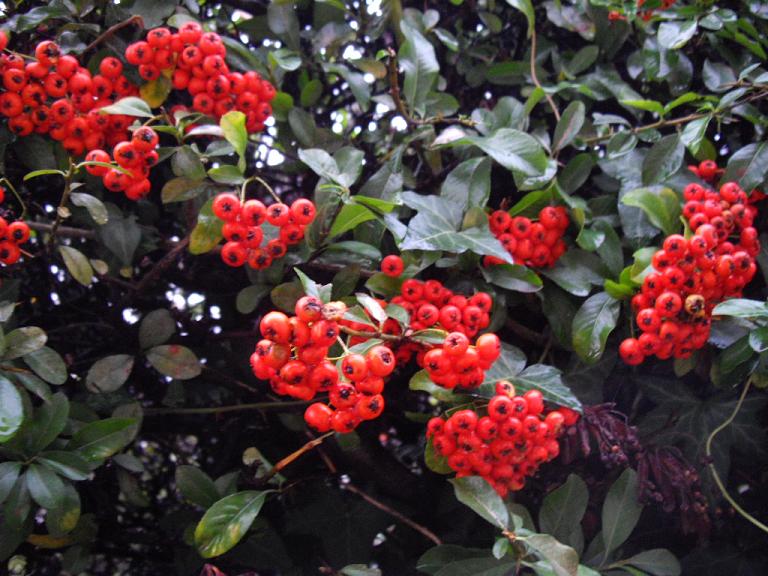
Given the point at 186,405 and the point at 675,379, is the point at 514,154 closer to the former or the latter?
the point at 675,379

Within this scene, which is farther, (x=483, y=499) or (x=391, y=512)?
(x=391, y=512)

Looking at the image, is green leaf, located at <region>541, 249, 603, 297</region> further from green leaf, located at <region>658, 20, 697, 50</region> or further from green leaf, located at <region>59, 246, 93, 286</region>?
green leaf, located at <region>59, 246, 93, 286</region>

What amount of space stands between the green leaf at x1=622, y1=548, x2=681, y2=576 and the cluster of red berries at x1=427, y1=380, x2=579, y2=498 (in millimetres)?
346

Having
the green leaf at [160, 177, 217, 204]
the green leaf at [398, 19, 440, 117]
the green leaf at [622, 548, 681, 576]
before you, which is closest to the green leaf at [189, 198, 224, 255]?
the green leaf at [160, 177, 217, 204]

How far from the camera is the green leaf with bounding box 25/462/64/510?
1.37 m

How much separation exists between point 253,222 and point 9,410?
56 centimetres

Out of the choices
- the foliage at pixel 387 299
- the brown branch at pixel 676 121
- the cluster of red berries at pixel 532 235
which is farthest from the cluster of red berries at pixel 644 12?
the cluster of red berries at pixel 532 235

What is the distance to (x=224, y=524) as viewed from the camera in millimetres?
1446

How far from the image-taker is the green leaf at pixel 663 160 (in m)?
1.68

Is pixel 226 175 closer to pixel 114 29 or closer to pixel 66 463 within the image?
pixel 114 29

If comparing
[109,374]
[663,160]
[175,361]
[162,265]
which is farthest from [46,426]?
[663,160]

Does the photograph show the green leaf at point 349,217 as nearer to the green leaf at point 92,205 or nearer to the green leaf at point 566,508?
the green leaf at point 92,205

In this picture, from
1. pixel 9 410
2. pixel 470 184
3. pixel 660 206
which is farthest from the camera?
pixel 470 184

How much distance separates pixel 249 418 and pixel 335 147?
2.50ft
